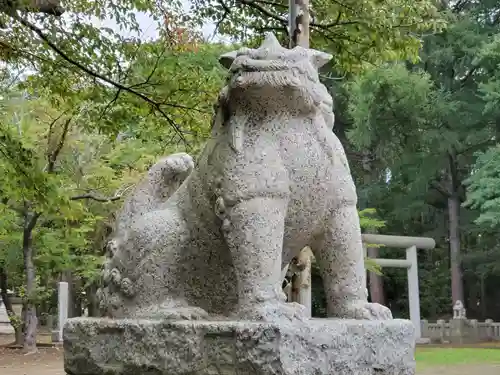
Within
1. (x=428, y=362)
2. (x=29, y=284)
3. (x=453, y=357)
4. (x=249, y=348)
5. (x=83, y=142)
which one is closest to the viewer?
(x=249, y=348)

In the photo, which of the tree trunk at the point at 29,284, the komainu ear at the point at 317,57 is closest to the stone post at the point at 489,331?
the tree trunk at the point at 29,284

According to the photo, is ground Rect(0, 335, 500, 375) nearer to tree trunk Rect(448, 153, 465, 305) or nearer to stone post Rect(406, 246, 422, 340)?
stone post Rect(406, 246, 422, 340)

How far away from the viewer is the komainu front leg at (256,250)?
203cm

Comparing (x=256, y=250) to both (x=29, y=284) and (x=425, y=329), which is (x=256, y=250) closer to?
(x=29, y=284)

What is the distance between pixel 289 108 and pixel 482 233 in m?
18.9

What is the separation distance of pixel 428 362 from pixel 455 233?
700 centimetres

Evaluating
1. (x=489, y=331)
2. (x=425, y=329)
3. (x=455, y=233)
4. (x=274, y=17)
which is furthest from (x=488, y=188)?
(x=274, y=17)

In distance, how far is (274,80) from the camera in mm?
2146

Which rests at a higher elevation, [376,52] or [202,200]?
[376,52]

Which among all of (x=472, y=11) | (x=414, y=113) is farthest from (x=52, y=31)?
(x=472, y=11)

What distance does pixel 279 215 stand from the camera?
2107mm

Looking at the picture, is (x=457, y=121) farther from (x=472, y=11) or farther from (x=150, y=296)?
(x=150, y=296)

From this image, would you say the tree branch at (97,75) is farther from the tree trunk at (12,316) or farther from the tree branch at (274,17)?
the tree trunk at (12,316)

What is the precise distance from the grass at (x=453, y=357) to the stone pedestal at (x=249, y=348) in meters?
11.1
